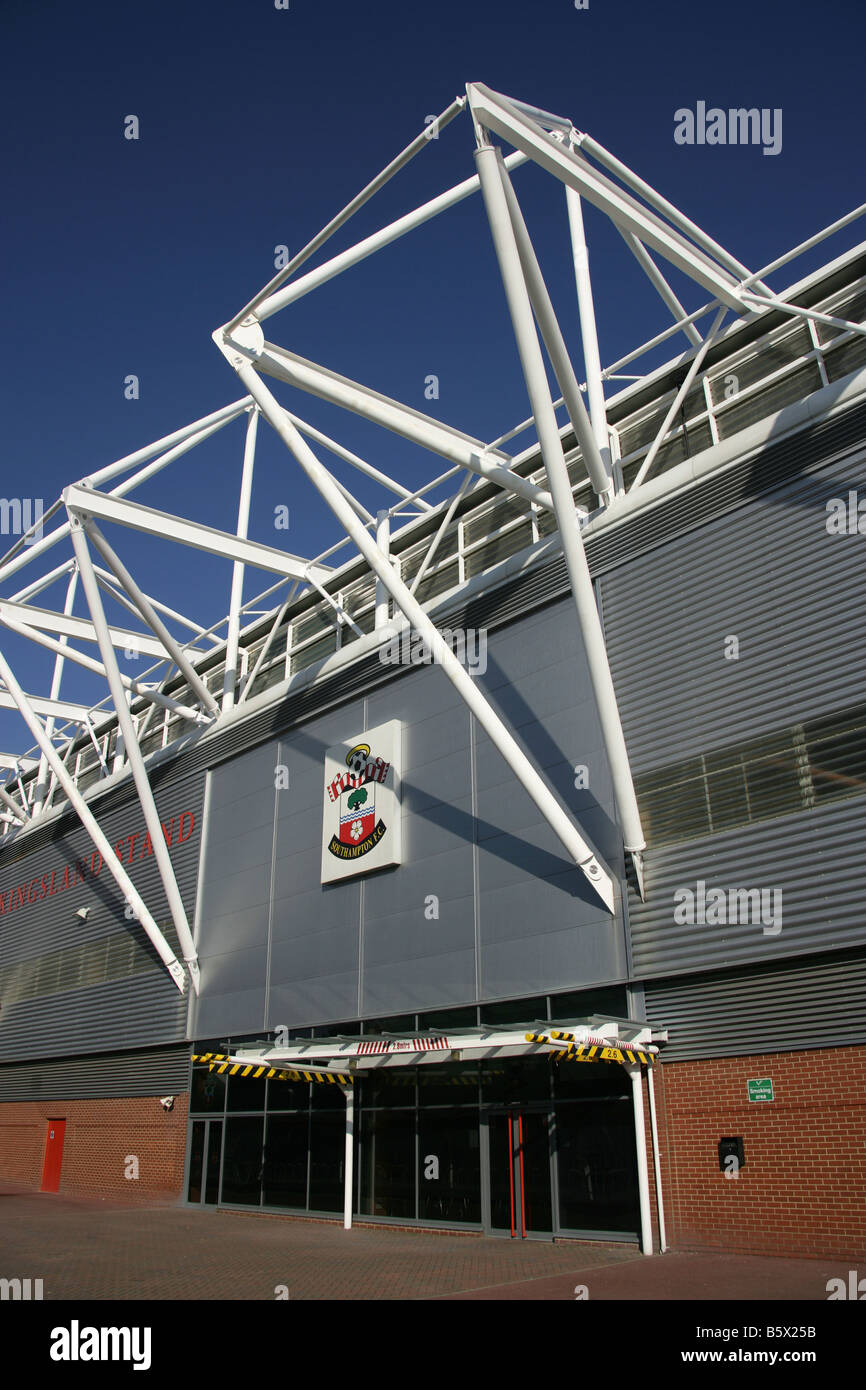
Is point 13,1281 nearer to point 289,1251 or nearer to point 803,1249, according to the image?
point 289,1251

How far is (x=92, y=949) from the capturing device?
1148 inches

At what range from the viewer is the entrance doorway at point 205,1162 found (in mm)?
22297

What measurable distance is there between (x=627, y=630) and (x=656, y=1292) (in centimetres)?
957

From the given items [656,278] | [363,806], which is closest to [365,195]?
[656,278]

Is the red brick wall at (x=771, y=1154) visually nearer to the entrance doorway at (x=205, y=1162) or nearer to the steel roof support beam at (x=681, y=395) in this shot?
the steel roof support beam at (x=681, y=395)

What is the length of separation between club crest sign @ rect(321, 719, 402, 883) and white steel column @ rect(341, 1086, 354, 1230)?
13.6 ft

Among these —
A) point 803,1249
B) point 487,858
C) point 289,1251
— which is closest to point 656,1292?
point 803,1249

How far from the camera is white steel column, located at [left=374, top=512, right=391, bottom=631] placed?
22.0 metres

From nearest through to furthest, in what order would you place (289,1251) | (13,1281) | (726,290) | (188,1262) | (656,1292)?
(656,1292) → (13,1281) → (188,1262) → (289,1251) → (726,290)

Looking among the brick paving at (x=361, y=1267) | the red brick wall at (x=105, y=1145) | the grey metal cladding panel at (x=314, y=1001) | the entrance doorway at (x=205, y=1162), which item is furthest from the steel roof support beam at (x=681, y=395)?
the red brick wall at (x=105, y=1145)

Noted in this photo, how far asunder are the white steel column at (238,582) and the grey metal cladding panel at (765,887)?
1454 cm

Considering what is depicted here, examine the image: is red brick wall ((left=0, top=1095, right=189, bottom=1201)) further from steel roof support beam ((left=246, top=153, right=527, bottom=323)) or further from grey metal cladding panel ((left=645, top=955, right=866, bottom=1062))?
steel roof support beam ((left=246, top=153, right=527, bottom=323))

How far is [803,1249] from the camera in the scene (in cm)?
1196

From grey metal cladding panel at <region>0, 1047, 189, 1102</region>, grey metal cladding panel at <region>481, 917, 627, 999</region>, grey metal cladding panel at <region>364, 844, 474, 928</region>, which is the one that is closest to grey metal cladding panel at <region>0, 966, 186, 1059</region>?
grey metal cladding panel at <region>0, 1047, 189, 1102</region>
